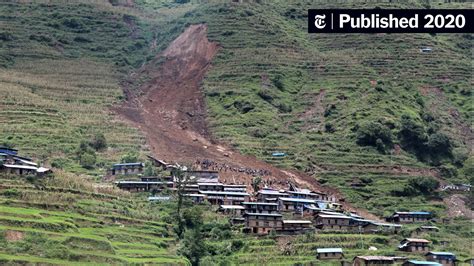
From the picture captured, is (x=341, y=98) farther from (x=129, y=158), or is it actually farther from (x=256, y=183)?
(x=129, y=158)

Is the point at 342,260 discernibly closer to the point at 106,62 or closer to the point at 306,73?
the point at 306,73

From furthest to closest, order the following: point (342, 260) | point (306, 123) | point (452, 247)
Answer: point (306, 123), point (452, 247), point (342, 260)

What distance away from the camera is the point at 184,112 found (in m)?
104

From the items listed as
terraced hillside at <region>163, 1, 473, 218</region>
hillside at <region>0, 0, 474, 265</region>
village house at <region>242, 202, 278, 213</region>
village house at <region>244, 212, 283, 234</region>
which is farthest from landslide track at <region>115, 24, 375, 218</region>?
village house at <region>244, 212, 283, 234</region>

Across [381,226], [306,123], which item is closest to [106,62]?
[306,123]

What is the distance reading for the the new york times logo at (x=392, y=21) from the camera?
141ft

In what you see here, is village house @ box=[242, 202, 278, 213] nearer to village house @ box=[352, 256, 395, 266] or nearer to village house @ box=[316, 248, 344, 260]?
village house @ box=[316, 248, 344, 260]

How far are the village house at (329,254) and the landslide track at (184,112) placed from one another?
44.4 ft

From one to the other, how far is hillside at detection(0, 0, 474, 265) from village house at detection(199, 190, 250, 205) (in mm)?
4466

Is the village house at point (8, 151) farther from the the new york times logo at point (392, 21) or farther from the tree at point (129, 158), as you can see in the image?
the the new york times logo at point (392, 21)

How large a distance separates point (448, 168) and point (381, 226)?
792 inches

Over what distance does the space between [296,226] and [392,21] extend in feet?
96.0

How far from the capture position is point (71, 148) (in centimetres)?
8419

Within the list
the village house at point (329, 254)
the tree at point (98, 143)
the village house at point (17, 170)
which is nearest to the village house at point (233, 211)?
the village house at point (329, 254)
